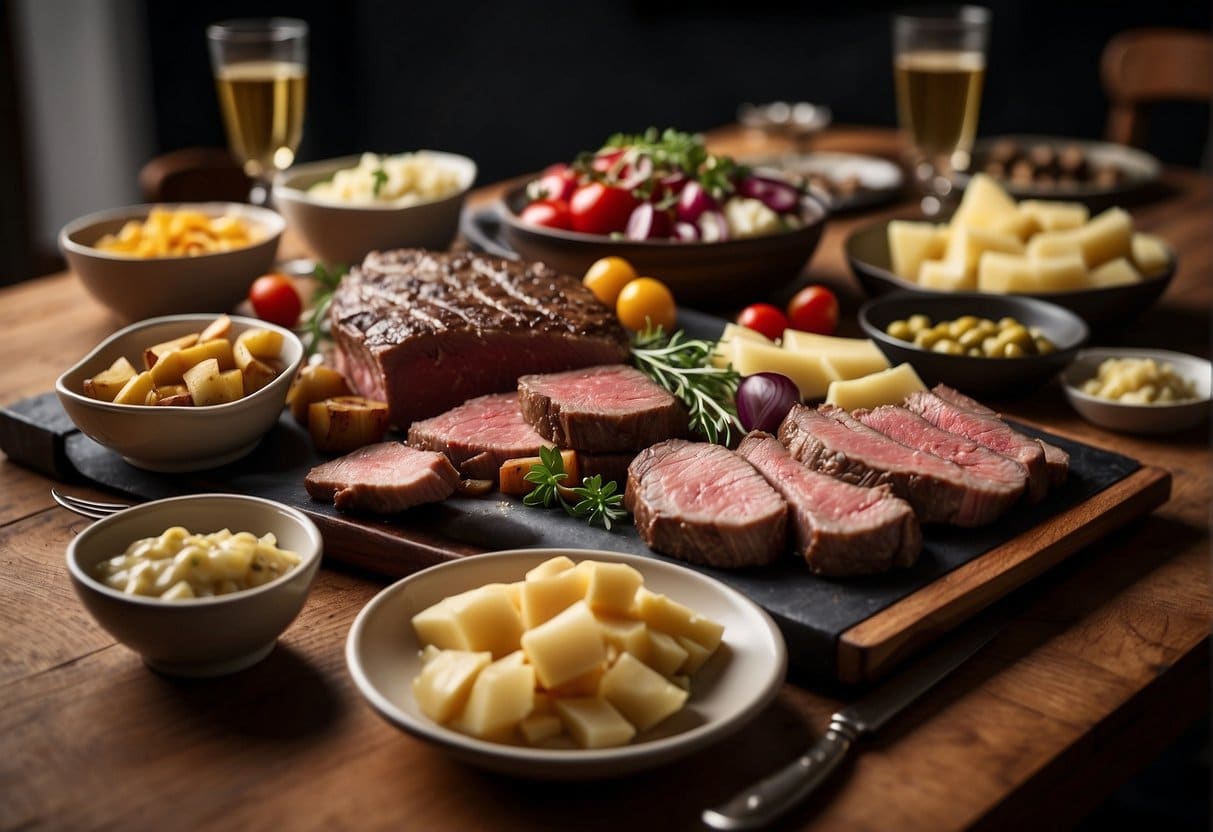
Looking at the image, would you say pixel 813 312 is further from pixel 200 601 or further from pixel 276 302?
pixel 200 601

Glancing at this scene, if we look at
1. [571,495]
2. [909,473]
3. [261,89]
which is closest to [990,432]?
[909,473]

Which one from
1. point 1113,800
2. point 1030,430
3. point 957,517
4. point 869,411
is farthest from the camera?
point 1113,800

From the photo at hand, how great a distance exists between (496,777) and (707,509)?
554 millimetres

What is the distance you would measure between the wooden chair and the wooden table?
10.9 feet

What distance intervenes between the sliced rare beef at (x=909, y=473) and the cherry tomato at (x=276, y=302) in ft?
4.84

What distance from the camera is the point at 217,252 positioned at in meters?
2.99

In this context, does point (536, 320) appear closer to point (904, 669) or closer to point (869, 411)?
point (869, 411)

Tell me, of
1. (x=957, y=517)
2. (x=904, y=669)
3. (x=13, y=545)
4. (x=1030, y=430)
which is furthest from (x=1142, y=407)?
(x=13, y=545)

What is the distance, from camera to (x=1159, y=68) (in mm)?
4922

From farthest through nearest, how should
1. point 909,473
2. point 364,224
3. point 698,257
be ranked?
1. point 364,224
2. point 698,257
3. point 909,473

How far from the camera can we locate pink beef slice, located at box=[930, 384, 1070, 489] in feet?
7.04

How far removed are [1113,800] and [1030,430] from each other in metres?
2.00

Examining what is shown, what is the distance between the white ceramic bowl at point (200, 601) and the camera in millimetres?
1588

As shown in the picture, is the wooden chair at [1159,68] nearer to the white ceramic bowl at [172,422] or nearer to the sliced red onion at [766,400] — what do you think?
the sliced red onion at [766,400]
